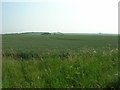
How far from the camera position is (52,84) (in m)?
3.84

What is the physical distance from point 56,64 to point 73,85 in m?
1.46

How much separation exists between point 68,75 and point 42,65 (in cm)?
124

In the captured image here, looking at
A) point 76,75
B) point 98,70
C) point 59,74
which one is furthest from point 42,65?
point 98,70

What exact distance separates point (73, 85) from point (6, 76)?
5.91ft

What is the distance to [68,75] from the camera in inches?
167

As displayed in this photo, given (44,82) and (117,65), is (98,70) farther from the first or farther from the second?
(44,82)

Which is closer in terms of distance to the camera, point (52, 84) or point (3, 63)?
point (52, 84)

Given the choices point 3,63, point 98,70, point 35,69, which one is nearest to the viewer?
point 98,70

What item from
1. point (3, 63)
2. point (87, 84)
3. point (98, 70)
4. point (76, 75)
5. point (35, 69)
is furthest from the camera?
point (3, 63)

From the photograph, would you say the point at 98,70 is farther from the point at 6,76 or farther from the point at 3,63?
the point at 3,63

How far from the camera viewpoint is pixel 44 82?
156 inches

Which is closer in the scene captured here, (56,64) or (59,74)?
(59,74)

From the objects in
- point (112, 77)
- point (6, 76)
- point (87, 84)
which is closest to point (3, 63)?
point (6, 76)

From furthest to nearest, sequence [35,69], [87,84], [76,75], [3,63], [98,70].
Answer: [3,63], [35,69], [98,70], [76,75], [87,84]
